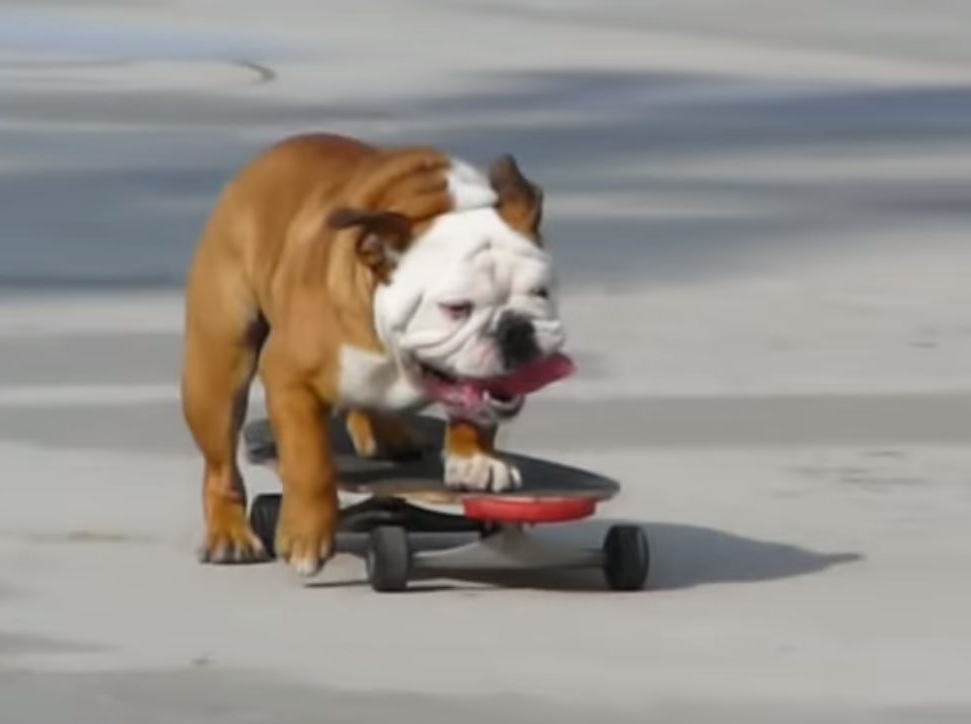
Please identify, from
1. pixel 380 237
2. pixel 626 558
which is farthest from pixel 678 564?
pixel 380 237

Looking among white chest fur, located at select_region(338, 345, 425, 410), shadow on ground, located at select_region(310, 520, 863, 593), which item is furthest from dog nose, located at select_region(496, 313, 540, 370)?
shadow on ground, located at select_region(310, 520, 863, 593)

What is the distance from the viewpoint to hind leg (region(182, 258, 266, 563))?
7.65 metres

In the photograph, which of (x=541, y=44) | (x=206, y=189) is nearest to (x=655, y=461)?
(x=206, y=189)

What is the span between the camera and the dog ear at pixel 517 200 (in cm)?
694

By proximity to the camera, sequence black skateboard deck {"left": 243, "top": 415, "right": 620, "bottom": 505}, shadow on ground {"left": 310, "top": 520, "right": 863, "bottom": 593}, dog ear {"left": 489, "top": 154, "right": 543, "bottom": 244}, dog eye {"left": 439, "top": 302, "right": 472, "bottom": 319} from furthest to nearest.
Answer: shadow on ground {"left": 310, "top": 520, "right": 863, "bottom": 593}
black skateboard deck {"left": 243, "top": 415, "right": 620, "bottom": 505}
dog ear {"left": 489, "top": 154, "right": 543, "bottom": 244}
dog eye {"left": 439, "top": 302, "right": 472, "bottom": 319}

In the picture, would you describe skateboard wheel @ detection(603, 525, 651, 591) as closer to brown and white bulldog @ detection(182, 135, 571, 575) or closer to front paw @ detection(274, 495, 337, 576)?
brown and white bulldog @ detection(182, 135, 571, 575)

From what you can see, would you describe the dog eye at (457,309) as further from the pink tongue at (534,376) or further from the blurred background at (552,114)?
the blurred background at (552,114)

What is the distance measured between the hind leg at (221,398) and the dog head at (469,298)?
0.75 metres

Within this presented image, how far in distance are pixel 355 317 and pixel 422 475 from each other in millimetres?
554

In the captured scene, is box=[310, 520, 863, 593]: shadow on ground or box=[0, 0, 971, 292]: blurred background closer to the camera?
box=[310, 520, 863, 593]: shadow on ground

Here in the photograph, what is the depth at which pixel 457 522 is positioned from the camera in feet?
25.2

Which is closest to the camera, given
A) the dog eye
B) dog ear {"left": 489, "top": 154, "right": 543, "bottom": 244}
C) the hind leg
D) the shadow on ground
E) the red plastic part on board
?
the dog eye

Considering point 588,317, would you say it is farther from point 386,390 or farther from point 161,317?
point 386,390

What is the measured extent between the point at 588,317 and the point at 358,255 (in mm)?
4518
